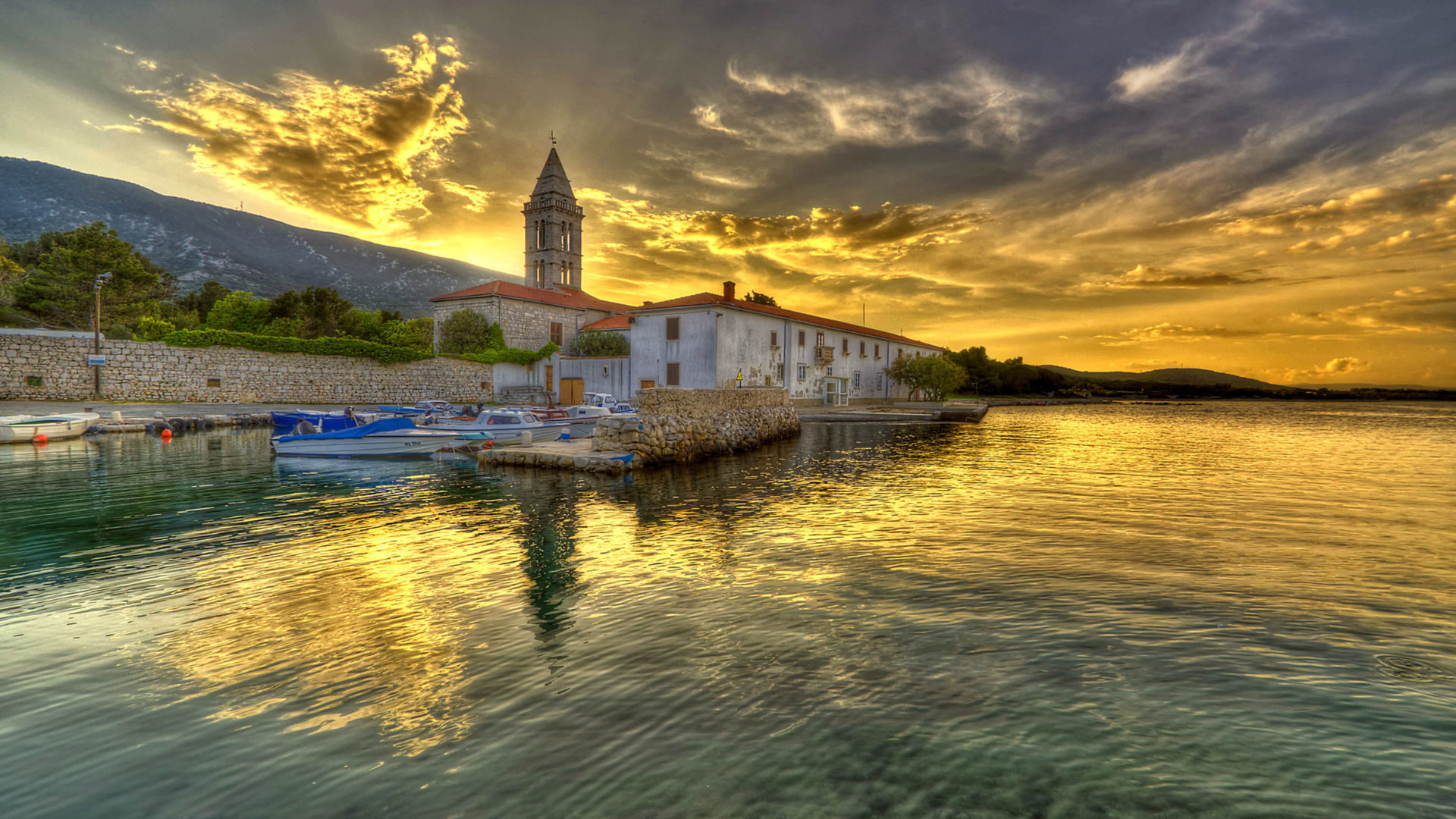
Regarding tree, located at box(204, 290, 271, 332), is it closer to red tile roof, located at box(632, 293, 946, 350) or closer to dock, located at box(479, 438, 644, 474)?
red tile roof, located at box(632, 293, 946, 350)

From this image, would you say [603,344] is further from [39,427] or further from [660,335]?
[39,427]

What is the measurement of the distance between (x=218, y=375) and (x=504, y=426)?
25.4 m

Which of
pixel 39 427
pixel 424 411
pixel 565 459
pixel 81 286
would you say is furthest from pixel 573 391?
pixel 81 286

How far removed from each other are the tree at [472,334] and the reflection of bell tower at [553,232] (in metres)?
18.1

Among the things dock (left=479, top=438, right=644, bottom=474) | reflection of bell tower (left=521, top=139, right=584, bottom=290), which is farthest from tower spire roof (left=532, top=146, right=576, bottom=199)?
dock (left=479, top=438, right=644, bottom=474)

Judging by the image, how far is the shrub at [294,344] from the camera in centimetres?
3466

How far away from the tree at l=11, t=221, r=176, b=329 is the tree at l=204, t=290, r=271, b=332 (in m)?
5.76

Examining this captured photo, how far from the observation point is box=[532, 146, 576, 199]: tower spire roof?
65.1 metres

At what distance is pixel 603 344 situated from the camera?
46.8 m

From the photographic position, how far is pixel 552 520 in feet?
37.2

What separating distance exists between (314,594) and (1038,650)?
8118 mm

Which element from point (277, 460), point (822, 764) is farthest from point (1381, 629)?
point (277, 460)

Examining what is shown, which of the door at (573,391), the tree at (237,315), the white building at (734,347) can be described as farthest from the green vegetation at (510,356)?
the tree at (237,315)

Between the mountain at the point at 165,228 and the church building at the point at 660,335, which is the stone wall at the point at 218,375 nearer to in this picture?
the church building at the point at 660,335
